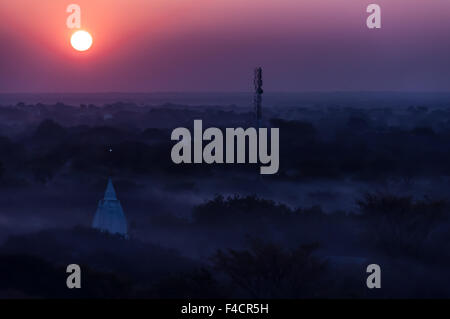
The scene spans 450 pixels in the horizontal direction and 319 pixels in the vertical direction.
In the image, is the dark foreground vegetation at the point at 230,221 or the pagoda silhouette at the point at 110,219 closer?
the dark foreground vegetation at the point at 230,221

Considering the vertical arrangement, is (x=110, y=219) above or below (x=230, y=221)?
below

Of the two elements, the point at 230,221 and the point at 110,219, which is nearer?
the point at 110,219

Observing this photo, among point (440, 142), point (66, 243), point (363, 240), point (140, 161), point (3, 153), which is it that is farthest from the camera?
point (440, 142)

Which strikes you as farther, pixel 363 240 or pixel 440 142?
pixel 440 142

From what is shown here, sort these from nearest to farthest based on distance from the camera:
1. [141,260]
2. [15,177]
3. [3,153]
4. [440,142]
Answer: [141,260]
[15,177]
[3,153]
[440,142]

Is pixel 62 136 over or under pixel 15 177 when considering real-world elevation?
over

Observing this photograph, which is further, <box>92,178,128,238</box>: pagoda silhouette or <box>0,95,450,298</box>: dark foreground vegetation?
<box>92,178,128,238</box>: pagoda silhouette

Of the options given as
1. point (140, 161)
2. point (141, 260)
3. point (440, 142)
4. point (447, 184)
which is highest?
point (440, 142)

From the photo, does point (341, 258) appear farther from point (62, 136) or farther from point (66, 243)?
point (62, 136)

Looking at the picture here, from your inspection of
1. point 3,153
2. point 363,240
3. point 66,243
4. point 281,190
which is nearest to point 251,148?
point 281,190

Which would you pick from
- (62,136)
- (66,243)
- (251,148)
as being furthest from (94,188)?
(62,136)
